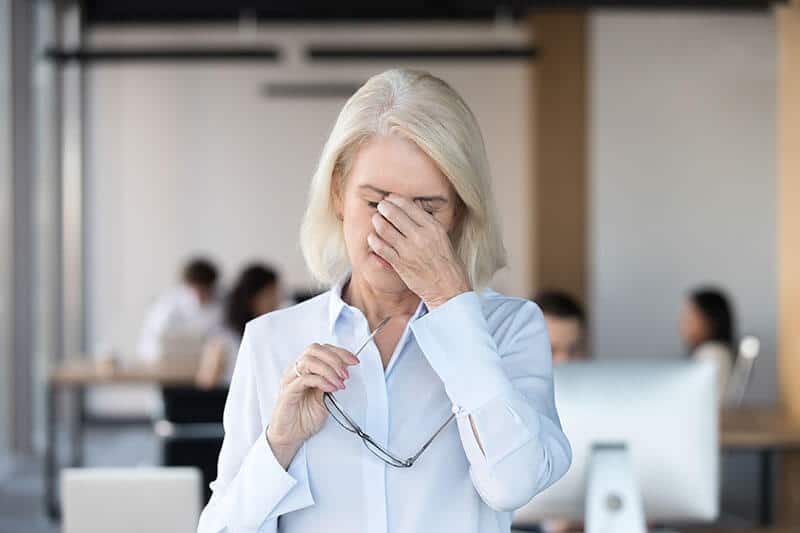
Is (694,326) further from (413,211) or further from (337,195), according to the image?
(413,211)

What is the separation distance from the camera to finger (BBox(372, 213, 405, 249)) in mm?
1656

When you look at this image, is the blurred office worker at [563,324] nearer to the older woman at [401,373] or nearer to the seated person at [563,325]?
the seated person at [563,325]

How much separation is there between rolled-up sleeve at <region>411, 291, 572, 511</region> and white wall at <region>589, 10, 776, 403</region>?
9322mm

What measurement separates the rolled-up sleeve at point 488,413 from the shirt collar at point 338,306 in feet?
0.37

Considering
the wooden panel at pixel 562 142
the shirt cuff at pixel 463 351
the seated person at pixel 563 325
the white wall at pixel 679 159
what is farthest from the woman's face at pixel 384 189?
the white wall at pixel 679 159

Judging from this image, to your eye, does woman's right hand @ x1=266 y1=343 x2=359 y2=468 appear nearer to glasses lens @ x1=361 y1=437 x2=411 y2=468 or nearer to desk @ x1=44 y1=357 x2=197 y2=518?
glasses lens @ x1=361 y1=437 x2=411 y2=468

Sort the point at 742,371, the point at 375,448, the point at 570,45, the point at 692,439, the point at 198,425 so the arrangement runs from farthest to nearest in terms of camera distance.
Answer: the point at 570,45 → the point at 742,371 → the point at 198,425 → the point at 692,439 → the point at 375,448

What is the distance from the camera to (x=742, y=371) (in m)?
8.84

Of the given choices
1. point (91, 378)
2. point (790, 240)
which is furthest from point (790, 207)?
point (91, 378)

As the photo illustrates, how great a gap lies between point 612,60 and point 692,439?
26.9 feet

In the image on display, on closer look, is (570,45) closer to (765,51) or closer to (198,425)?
(765,51)

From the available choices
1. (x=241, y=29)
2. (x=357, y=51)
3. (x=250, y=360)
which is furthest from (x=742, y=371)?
(x=250, y=360)

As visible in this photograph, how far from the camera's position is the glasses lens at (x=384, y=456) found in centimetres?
171

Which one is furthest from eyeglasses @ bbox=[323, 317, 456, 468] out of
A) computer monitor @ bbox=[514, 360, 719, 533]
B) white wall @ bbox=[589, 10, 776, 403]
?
white wall @ bbox=[589, 10, 776, 403]
